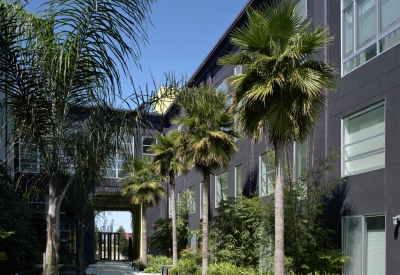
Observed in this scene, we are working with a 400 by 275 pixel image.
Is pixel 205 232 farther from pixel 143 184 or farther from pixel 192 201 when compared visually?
pixel 192 201

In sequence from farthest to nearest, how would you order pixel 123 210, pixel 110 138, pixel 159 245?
pixel 123 210
pixel 159 245
pixel 110 138

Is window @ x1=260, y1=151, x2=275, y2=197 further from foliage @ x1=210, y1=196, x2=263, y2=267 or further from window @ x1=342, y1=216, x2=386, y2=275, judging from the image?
window @ x1=342, y1=216, x2=386, y2=275

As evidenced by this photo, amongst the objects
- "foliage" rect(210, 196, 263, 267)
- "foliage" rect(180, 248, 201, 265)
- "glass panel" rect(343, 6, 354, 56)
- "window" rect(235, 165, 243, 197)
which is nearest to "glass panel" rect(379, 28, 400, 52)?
"glass panel" rect(343, 6, 354, 56)

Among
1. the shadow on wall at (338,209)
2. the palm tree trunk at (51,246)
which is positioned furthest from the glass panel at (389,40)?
the palm tree trunk at (51,246)

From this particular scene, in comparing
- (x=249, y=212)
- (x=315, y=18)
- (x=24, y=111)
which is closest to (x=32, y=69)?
(x=24, y=111)

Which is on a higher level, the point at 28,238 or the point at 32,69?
the point at 32,69

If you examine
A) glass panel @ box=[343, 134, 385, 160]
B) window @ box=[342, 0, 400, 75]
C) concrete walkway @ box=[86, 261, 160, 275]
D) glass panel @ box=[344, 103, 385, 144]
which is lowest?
concrete walkway @ box=[86, 261, 160, 275]

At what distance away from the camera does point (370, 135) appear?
14.1 meters

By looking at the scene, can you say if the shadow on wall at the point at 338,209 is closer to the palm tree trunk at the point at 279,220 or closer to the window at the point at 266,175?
the palm tree trunk at the point at 279,220

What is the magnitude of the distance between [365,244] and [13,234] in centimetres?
906

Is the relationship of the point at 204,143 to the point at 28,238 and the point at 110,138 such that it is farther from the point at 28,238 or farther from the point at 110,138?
the point at 110,138

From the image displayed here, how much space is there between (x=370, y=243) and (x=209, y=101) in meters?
8.30

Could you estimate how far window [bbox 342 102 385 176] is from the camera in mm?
13711

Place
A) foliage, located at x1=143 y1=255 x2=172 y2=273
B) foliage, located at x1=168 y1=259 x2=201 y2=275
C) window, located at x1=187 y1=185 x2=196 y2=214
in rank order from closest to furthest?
foliage, located at x1=168 y1=259 x2=201 y2=275, foliage, located at x1=143 y1=255 x2=172 y2=273, window, located at x1=187 y1=185 x2=196 y2=214
